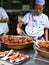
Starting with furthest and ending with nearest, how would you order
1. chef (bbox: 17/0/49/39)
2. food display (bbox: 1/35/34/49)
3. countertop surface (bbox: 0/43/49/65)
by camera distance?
chef (bbox: 17/0/49/39), food display (bbox: 1/35/34/49), countertop surface (bbox: 0/43/49/65)

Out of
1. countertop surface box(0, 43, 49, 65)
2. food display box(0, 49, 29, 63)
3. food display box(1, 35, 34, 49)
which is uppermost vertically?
food display box(1, 35, 34, 49)

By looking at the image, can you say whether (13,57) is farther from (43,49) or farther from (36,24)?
(36,24)

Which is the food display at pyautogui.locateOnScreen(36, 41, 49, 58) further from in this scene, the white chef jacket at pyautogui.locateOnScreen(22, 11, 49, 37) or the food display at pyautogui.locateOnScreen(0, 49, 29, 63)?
the white chef jacket at pyautogui.locateOnScreen(22, 11, 49, 37)

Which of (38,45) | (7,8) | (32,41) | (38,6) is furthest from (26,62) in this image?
(7,8)

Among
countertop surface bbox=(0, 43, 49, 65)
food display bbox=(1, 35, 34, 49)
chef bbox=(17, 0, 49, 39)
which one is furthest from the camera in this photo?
chef bbox=(17, 0, 49, 39)

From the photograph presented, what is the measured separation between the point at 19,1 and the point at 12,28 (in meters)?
0.68

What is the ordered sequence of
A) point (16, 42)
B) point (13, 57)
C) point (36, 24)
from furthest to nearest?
1. point (36, 24)
2. point (16, 42)
3. point (13, 57)

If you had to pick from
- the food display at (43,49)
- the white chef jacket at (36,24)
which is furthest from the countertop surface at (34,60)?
the white chef jacket at (36,24)

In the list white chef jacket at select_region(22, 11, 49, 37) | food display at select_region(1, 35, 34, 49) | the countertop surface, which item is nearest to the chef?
white chef jacket at select_region(22, 11, 49, 37)

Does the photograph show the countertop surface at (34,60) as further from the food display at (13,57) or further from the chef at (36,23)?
the chef at (36,23)

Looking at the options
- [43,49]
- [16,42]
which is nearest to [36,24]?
[16,42]

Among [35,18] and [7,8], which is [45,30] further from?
[7,8]

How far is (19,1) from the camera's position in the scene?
15.6 ft

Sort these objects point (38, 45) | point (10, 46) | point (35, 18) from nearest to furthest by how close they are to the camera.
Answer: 1. point (38, 45)
2. point (10, 46)
3. point (35, 18)
